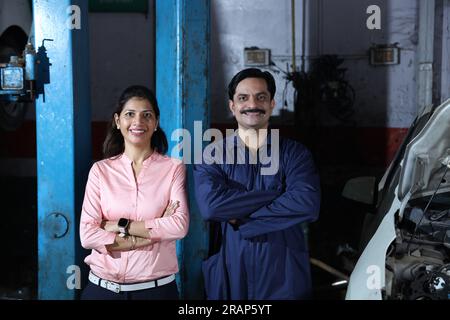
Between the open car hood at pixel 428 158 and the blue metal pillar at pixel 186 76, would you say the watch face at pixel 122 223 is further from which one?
the open car hood at pixel 428 158

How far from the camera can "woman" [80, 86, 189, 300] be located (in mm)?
1965

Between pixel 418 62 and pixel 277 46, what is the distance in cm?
172

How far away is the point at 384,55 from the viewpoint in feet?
19.9

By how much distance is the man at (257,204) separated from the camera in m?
2.03

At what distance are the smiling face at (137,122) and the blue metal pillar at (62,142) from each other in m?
0.64

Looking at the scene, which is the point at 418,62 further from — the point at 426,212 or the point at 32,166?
the point at 32,166

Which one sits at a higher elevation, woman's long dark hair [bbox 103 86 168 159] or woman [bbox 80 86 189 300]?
woman's long dark hair [bbox 103 86 168 159]

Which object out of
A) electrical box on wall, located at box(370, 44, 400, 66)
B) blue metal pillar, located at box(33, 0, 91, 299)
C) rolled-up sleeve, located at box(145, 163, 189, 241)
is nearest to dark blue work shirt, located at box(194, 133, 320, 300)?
rolled-up sleeve, located at box(145, 163, 189, 241)

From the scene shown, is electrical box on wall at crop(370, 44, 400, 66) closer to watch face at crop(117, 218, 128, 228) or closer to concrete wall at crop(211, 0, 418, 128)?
concrete wall at crop(211, 0, 418, 128)

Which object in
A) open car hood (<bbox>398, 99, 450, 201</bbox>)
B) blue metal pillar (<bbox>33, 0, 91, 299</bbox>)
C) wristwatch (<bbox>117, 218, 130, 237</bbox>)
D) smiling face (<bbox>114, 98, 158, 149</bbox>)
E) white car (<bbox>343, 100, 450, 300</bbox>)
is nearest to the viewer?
wristwatch (<bbox>117, 218, 130, 237</bbox>)

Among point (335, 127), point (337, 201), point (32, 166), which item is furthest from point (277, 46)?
point (32, 166)

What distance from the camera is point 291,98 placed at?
6234mm

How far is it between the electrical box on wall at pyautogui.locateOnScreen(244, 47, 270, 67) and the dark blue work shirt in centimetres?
413

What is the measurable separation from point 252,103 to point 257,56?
4209mm
